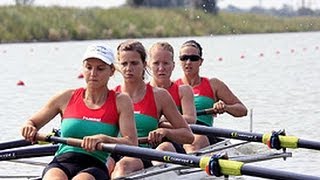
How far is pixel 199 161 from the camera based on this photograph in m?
6.57

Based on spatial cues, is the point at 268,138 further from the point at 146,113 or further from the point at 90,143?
the point at 90,143

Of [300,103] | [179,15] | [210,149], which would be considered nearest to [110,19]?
[179,15]

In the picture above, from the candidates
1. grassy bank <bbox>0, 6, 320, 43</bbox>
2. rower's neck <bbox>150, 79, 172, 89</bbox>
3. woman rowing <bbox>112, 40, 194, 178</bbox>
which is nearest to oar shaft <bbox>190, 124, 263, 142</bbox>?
rower's neck <bbox>150, 79, 172, 89</bbox>

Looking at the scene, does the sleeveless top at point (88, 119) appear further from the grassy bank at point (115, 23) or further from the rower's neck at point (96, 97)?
the grassy bank at point (115, 23)

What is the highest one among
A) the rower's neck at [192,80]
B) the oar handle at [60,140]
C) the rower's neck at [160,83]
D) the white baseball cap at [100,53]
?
the white baseball cap at [100,53]

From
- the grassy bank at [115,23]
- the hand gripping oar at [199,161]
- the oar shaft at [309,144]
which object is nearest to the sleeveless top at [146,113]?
the hand gripping oar at [199,161]

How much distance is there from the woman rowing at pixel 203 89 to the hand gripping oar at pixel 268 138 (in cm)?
50

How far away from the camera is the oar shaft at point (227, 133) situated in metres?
8.28

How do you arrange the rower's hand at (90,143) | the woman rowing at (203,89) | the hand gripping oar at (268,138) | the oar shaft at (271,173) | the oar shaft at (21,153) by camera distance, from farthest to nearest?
the woman rowing at (203,89) < the hand gripping oar at (268,138) < the oar shaft at (21,153) < the rower's hand at (90,143) < the oar shaft at (271,173)

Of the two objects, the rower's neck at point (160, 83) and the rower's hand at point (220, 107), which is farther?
the rower's hand at point (220, 107)

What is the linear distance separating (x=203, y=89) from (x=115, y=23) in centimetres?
3787

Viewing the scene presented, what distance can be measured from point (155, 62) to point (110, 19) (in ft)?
129

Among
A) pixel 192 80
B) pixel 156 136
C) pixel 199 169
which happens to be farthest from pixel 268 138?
pixel 192 80

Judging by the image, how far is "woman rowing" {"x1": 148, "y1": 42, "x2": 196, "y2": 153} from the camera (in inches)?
310
